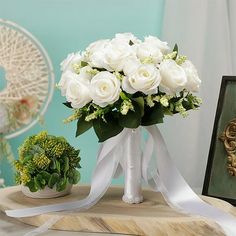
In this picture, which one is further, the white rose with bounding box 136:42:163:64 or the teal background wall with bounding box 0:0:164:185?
the teal background wall with bounding box 0:0:164:185

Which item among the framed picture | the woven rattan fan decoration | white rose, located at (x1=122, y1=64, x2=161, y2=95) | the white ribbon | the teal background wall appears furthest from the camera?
the teal background wall

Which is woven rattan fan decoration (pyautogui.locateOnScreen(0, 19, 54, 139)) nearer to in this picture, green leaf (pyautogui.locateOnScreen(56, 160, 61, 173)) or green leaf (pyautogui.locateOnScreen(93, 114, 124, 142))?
green leaf (pyautogui.locateOnScreen(56, 160, 61, 173))

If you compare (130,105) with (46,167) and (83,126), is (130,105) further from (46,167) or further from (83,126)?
(46,167)

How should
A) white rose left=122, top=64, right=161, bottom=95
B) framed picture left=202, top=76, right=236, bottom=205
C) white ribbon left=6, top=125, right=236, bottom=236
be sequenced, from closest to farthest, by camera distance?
white rose left=122, top=64, right=161, bottom=95 → white ribbon left=6, top=125, right=236, bottom=236 → framed picture left=202, top=76, right=236, bottom=205

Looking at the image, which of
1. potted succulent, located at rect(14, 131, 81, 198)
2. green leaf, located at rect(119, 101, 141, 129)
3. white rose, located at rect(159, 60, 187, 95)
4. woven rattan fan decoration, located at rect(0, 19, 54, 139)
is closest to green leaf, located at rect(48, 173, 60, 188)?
potted succulent, located at rect(14, 131, 81, 198)

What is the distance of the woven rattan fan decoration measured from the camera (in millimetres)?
1561

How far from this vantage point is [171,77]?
3.15 feet

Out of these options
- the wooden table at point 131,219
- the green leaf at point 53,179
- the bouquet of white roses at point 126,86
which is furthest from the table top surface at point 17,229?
the bouquet of white roses at point 126,86

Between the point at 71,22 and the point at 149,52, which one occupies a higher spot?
the point at 71,22

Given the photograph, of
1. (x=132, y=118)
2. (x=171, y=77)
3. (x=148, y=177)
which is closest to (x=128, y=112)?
(x=132, y=118)

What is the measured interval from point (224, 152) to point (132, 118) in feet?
1.19

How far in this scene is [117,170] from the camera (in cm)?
114

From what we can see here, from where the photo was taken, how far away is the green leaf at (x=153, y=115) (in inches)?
39.4

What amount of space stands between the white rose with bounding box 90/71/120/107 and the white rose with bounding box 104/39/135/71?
30 mm
